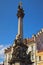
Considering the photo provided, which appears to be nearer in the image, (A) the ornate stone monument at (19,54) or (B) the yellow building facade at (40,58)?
(A) the ornate stone monument at (19,54)

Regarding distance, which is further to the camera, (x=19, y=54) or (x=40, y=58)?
(x=40, y=58)

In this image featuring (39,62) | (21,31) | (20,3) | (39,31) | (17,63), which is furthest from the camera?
(39,31)

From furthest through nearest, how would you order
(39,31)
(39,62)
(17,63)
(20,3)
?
(39,31), (39,62), (20,3), (17,63)

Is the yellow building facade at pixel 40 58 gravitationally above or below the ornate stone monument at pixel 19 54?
above

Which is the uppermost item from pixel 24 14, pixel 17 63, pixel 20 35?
pixel 24 14

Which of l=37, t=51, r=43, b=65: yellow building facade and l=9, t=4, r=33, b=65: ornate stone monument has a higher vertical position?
l=37, t=51, r=43, b=65: yellow building facade

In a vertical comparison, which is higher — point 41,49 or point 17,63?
point 41,49

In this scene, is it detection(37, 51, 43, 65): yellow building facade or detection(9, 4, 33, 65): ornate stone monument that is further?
detection(37, 51, 43, 65): yellow building facade

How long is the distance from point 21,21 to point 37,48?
2745cm

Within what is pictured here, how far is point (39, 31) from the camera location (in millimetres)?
80500

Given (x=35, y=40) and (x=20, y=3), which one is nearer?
(x=20, y=3)

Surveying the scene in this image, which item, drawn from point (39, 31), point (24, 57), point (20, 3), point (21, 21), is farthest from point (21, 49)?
point (39, 31)

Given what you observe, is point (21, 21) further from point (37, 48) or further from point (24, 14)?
point (37, 48)

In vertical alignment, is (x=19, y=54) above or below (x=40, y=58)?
below
